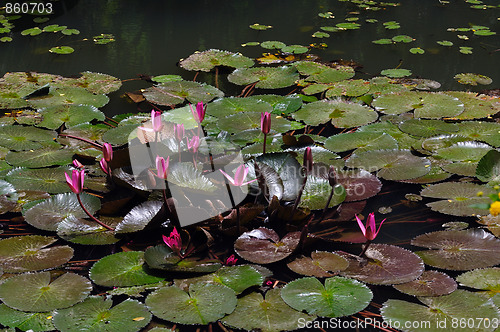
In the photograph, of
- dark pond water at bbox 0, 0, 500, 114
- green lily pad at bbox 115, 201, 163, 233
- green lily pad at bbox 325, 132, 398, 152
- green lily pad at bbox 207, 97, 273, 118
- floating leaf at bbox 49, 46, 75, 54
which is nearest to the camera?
green lily pad at bbox 115, 201, 163, 233

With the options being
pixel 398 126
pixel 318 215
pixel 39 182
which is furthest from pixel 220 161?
pixel 398 126

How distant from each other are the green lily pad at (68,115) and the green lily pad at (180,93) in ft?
1.16

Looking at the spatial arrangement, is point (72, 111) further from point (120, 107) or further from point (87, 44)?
point (87, 44)

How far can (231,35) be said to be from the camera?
473cm

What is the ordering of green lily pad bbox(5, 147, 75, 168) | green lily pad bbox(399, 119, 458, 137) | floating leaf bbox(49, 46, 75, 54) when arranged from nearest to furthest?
1. green lily pad bbox(5, 147, 75, 168)
2. green lily pad bbox(399, 119, 458, 137)
3. floating leaf bbox(49, 46, 75, 54)

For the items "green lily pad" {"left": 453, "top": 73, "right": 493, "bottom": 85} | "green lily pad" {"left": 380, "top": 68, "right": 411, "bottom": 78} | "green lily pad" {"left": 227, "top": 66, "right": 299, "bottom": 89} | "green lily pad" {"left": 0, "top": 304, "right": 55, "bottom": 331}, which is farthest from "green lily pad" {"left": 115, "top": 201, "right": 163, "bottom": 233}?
"green lily pad" {"left": 453, "top": 73, "right": 493, "bottom": 85}

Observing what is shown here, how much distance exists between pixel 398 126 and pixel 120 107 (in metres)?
1.66

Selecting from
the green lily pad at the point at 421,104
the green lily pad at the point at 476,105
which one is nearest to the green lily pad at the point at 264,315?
the green lily pad at the point at 421,104

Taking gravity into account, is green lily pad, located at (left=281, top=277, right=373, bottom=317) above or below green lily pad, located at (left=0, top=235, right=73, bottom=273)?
above

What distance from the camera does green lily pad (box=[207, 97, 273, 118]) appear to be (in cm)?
295

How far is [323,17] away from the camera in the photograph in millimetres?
5270

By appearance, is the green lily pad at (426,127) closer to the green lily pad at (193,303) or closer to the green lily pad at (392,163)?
the green lily pad at (392,163)

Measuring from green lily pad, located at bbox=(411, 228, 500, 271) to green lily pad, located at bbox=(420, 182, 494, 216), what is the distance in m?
0.16

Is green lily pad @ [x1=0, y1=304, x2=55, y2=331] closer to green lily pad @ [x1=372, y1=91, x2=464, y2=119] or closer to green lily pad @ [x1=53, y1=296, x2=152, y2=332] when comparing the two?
green lily pad @ [x1=53, y1=296, x2=152, y2=332]
